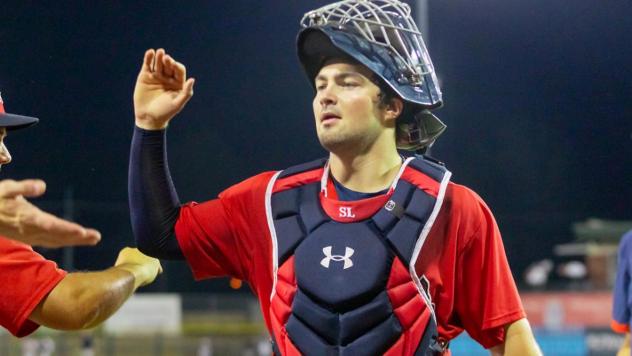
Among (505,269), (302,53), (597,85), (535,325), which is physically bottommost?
(535,325)

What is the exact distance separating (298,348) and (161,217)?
466 mm

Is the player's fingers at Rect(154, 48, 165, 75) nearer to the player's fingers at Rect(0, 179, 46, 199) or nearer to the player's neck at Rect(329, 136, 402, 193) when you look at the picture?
the player's neck at Rect(329, 136, 402, 193)

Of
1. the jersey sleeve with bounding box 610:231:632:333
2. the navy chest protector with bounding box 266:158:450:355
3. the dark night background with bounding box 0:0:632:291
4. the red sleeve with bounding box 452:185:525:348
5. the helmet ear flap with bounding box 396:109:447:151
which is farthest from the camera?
the dark night background with bounding box 0:0:632:291

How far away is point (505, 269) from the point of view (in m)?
2.83

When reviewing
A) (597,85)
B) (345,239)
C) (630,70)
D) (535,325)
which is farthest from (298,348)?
(597,85)

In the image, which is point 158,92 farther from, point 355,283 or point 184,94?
point 355,283

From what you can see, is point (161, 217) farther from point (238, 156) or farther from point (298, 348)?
point (238, 156)

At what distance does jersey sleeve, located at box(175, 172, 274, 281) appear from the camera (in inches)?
111

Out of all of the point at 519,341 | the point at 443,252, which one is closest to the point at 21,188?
the point at 443,252

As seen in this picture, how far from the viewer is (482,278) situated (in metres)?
2.80

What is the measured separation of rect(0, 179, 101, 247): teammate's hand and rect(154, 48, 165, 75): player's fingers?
0.73m

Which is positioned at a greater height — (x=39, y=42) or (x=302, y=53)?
(x=302, y=53)

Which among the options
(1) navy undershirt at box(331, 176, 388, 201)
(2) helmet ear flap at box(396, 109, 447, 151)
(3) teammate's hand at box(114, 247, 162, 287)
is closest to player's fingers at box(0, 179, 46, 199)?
(1) navy undershirt at box(331, 176, 388, 201)

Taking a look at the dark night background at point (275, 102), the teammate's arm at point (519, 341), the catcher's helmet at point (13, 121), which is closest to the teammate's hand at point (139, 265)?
the catcher's helmet at point (13, 121)
